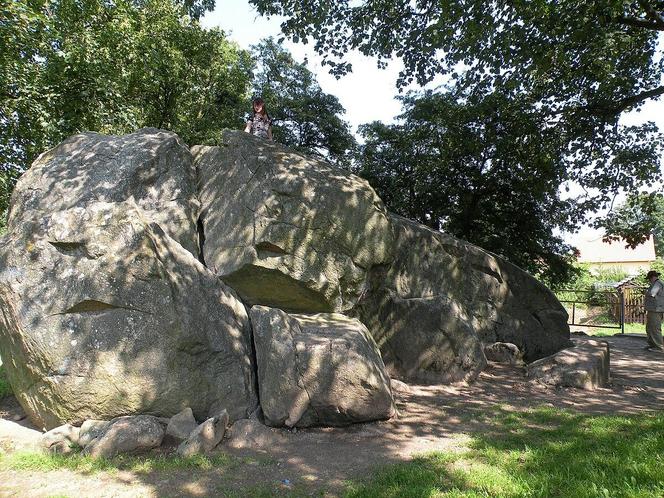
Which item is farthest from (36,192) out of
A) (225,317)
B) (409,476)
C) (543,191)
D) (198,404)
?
(543,191)

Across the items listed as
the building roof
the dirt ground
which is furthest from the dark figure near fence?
the building roof

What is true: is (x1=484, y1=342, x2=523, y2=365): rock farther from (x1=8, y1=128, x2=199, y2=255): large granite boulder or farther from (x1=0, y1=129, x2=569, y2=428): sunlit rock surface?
(x1=8, y1=128, x2=199, y2=255): large granite boulder

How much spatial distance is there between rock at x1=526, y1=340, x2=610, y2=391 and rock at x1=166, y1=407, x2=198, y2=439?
17.9ft

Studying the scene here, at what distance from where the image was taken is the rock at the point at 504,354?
31.1 feet

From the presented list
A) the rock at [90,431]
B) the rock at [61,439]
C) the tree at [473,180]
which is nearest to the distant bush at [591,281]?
the tree at [473,180]

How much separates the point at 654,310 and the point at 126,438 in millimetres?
11154

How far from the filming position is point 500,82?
34.6ft

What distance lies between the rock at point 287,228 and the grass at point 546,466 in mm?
3335

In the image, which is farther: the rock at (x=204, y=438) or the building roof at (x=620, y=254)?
the building roof at (x=620, y=254)

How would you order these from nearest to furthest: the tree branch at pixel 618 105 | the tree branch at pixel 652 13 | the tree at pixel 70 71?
the tree branch at pixel 652 13 → the tree at pixel 70 71 → the tree branch at pixel 618 105

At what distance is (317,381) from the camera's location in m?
5.70

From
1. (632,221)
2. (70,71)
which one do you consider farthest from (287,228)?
(632,221)

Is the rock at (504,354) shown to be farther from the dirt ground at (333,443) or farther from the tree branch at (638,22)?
the tree branch at (638,22)

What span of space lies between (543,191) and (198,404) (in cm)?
1117
